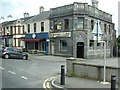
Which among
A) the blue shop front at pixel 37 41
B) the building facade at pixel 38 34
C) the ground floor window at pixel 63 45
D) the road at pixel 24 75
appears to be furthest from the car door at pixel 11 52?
the blue shop front at pixel 37 41

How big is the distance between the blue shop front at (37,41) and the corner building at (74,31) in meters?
1.47

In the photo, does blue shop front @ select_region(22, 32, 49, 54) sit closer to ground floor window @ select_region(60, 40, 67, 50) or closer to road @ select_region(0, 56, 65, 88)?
ground floor window @ select_region(60, 40, 67, 50)

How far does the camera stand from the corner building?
31719mm

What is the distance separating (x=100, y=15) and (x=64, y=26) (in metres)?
7.05

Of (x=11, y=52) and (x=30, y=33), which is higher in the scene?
(x=30, y=33)

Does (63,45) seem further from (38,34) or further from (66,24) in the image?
(38,34)

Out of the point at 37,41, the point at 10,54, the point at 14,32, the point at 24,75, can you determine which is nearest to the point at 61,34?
the point at 37,41

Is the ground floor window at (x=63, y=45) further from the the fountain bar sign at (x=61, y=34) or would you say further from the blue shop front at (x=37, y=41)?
the blue shop front at (x=37, y=41)

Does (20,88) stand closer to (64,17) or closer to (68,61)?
(68,61)

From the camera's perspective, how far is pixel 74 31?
31688 mm

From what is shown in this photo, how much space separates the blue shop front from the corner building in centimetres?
147

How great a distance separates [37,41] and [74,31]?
9190 mm

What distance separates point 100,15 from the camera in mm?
36438

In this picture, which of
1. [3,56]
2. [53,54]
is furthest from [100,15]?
[3,56]
